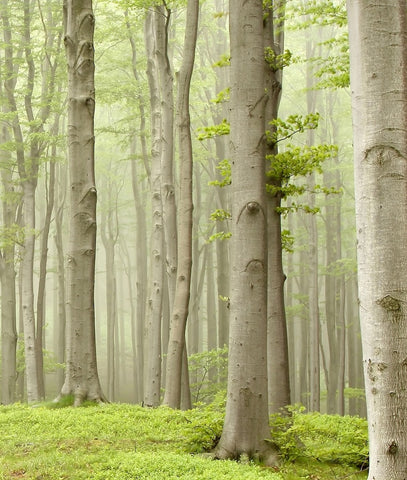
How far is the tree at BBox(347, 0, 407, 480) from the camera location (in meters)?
3.48

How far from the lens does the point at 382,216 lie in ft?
11.6

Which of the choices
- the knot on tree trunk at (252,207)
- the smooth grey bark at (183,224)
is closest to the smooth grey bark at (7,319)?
the smooth grey bark at (183,224)

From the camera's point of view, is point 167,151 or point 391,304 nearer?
point 391,304

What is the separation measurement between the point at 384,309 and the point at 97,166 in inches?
1081

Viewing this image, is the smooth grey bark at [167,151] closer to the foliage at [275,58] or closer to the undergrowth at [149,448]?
the undergrowth at [149,448]

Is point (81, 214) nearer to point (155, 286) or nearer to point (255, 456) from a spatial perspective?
point (155, 286)

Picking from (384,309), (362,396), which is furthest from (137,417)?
(362,396)

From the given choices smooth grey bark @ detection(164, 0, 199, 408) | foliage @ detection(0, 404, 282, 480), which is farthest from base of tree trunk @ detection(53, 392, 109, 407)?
smooth grey bark @ detection(164, 0, 199, 408)

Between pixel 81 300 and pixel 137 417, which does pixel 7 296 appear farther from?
pixel 137 417


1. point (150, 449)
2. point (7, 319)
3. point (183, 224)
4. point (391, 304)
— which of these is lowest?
point (150, 449)

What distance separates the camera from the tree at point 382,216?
3.48 meters

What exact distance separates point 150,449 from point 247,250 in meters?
2.60

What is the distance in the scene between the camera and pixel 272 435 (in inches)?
246

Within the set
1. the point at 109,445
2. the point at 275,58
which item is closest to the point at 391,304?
the point at 109,445
